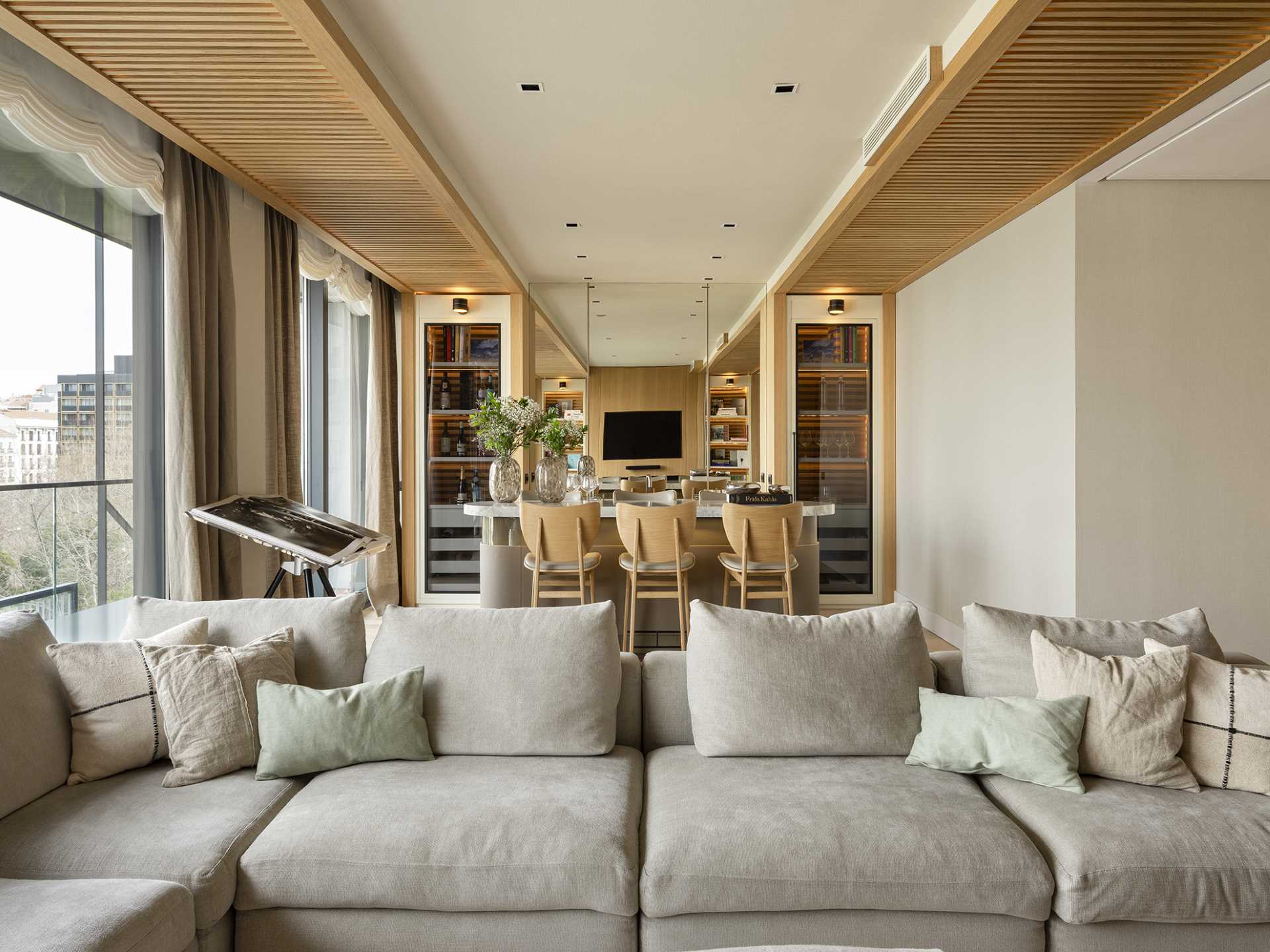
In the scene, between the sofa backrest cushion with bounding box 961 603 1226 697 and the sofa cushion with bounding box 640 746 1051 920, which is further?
the sofa backrest cushion with bounding box 961 603 1226 697

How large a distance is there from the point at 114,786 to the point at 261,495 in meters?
2.52

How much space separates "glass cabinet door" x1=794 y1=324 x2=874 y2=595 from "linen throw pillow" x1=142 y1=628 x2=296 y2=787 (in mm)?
5127

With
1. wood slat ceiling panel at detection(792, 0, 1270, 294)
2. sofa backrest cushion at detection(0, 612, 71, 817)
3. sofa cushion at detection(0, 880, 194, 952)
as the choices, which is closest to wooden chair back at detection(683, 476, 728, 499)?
wood slat ceiling panel at detection(792, 0, 1270, 294)

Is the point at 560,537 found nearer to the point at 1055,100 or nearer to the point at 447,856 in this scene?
the point at 447,856

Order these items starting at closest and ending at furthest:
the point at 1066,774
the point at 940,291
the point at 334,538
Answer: the point at 1066,774
the point at 334,538
the point at 940,291

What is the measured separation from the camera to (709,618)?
2305 millimetres

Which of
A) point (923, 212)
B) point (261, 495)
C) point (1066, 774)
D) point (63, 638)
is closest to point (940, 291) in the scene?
point (923, 212)

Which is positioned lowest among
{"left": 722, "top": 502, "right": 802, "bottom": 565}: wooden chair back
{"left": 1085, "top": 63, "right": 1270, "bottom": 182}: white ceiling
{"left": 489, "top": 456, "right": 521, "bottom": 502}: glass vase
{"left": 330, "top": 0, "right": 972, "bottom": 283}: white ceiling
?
{"left": 722, "top": 502, "right": 802, "bottom": 565}: wooden chair back

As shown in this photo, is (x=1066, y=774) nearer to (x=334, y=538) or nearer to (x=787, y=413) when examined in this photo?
(x=334, y=538)

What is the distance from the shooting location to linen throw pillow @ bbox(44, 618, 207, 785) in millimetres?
2021

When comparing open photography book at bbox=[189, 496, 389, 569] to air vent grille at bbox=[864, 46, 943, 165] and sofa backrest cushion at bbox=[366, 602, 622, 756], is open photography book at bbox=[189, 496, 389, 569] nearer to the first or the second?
sofa backrest cushion at bbox=[366, 602, 622, 756]

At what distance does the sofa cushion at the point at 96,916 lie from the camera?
1365 mm

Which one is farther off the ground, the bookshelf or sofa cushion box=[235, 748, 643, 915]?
the bookshelf

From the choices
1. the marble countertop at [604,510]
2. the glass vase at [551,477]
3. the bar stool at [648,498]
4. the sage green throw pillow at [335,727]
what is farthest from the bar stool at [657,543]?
the sage green throw pillow at [335,727]
